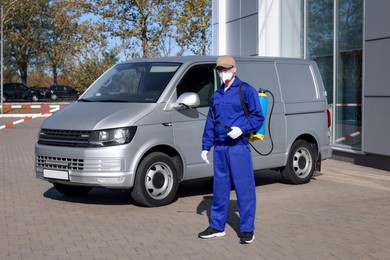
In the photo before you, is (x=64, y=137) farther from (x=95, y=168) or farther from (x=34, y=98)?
(x=34, y=98)

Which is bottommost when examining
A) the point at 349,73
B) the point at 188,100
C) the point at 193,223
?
the point at 193,223

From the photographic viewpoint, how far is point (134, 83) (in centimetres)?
941

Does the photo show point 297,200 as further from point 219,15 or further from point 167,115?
point 219,15

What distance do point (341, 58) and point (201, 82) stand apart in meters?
5.85

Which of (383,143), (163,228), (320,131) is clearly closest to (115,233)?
(163,228)

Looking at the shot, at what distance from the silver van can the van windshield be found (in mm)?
16

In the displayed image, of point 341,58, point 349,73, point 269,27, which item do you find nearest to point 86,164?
point 349,73

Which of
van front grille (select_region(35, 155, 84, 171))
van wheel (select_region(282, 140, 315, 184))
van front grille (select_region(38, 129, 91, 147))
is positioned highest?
van front grille (select_region(38, 129, 91, 147))

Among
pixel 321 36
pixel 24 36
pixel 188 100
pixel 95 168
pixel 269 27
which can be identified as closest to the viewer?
pixel 95 168

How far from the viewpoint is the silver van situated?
8.40 m

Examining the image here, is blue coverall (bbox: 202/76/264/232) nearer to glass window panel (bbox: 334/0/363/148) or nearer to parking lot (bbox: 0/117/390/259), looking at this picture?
parking lot (bbox: 0/117/390/259)

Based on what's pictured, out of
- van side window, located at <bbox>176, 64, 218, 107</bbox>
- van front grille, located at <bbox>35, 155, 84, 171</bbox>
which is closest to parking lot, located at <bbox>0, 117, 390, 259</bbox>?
van front grille, located at <bbox>35, 155, 84, 171</bbox>

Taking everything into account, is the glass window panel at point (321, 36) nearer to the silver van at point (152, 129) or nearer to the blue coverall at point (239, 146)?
the silver van at point (152, 129)

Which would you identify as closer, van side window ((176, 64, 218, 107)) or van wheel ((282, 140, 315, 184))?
van side window ((176, 64, 218, 107))
